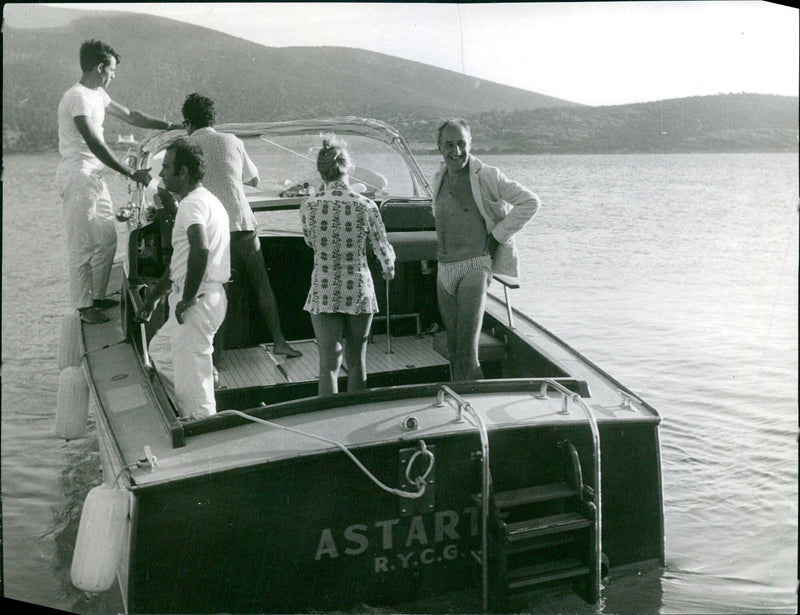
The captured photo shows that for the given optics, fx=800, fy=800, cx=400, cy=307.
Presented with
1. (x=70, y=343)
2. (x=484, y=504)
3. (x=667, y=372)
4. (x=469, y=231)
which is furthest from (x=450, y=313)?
(x=667, y=372)

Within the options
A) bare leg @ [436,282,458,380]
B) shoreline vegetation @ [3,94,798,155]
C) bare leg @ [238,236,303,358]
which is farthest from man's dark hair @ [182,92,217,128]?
shoreline vegetation @ [3,94,798,155]

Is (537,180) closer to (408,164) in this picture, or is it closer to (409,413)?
(408,164)

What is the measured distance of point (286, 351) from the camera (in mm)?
4570

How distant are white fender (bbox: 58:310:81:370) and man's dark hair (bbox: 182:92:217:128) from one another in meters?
1.49

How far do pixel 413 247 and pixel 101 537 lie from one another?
97.7 inches

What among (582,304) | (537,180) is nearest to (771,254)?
(582,304)

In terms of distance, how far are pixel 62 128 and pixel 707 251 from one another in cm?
1300

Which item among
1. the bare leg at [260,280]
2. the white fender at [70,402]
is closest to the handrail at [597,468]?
the bare leg at [260,280]

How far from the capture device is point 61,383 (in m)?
4.13

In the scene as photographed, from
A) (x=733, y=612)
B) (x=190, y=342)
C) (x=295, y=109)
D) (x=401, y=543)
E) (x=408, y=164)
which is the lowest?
(x=733, y=612)

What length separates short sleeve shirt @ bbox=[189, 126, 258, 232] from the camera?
157 inches

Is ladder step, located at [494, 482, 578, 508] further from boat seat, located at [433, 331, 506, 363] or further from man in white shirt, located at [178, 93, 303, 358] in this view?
man in white shirt, located at [178, 93, 303, 358]

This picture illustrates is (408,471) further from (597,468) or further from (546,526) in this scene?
(597,468)

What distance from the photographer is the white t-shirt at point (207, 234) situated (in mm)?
3064
